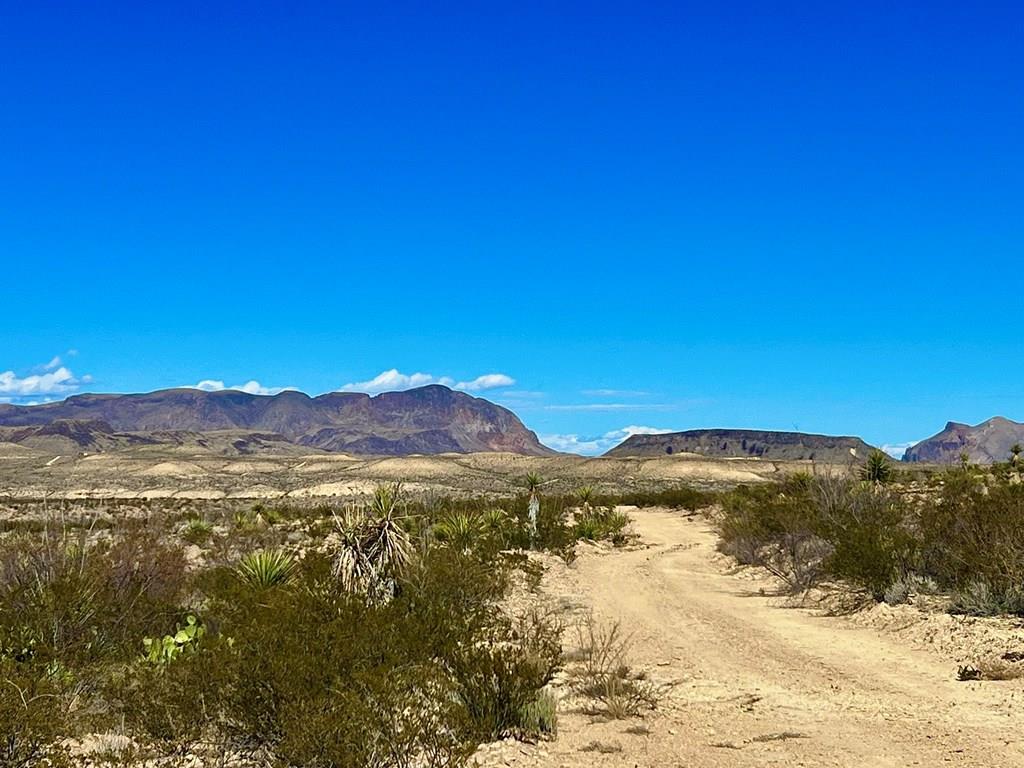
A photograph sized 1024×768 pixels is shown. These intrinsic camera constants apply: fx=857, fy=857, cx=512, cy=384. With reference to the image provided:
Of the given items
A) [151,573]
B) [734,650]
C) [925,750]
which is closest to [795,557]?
[734,650]

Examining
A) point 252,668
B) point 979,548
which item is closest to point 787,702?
point 252,668

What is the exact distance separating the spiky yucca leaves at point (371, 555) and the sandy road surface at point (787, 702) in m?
3.62

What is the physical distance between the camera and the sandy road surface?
24.0ft

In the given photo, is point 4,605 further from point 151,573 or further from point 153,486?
point 153,486

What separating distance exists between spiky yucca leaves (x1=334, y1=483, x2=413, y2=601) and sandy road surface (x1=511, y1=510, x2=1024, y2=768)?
3.62 meters

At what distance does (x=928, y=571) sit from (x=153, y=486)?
72974 mm

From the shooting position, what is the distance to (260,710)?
642 cm

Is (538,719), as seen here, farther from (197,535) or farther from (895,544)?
(197,535)

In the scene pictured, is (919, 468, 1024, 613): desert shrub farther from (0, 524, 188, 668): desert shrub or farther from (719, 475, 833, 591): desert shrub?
(0, 524, 188, 668): desert shrub

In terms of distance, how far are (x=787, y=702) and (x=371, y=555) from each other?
601 cm

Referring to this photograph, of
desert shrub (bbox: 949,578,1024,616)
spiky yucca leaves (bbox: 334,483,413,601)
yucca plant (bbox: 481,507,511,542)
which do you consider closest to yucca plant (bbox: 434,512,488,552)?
yucca plant (bbox: 481,507,511,542)

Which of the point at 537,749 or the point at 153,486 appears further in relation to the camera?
the point at 153,486

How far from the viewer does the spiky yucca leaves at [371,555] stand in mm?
12078

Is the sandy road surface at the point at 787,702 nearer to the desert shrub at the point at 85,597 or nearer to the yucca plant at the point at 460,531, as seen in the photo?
the desert shrub at the point at 85,597
